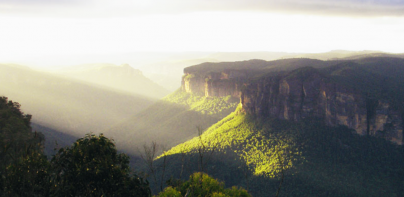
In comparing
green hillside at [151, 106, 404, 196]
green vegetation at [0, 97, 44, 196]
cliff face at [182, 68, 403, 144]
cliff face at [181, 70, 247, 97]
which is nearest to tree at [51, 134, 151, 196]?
green vegetation at [0, 97, 44, 196]

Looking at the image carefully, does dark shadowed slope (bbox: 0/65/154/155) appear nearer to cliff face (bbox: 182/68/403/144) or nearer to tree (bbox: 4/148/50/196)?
cliff face (bbox: 182/68/403/144)

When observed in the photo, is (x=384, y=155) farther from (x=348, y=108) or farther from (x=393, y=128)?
(x=348, y=108)

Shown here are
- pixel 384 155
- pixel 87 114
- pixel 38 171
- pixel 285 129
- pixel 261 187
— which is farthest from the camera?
pixel 87 114

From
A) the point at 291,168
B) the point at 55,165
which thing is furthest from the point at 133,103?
the point at 55,165

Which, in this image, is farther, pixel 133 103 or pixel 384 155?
pixel 133 103

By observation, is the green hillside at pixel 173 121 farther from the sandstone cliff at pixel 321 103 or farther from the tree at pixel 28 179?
the tree at pixel 28 179

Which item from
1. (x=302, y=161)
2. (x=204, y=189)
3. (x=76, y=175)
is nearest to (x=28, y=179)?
(x=76, y=175)
